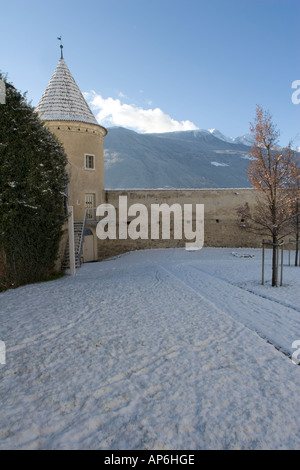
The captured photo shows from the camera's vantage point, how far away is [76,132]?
19562mm

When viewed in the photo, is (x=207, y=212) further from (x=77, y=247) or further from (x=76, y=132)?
(x=76, y=132)

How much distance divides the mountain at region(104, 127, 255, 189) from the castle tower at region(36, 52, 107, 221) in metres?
61.8

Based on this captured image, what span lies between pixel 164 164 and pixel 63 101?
272ft

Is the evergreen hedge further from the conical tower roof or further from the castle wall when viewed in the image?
the castle wall

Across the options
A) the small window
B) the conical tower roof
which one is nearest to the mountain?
the conical tower roof

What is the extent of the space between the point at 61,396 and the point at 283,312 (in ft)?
19.5

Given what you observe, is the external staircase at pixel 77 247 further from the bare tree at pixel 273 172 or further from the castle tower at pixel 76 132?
the bare tree at pixel 273 172

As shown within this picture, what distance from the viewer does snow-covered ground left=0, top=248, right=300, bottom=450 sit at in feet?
11.0

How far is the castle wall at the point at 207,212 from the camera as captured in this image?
22391mm

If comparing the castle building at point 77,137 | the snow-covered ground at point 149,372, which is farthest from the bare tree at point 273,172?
the castle building at point 77,137

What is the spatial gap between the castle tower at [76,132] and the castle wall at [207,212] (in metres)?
2.18

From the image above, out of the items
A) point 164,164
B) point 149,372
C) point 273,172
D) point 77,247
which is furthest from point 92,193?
point 164,164

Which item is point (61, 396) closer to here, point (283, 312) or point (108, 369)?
point (108, 369)

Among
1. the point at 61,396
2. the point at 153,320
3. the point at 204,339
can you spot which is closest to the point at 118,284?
the point at 153,320
